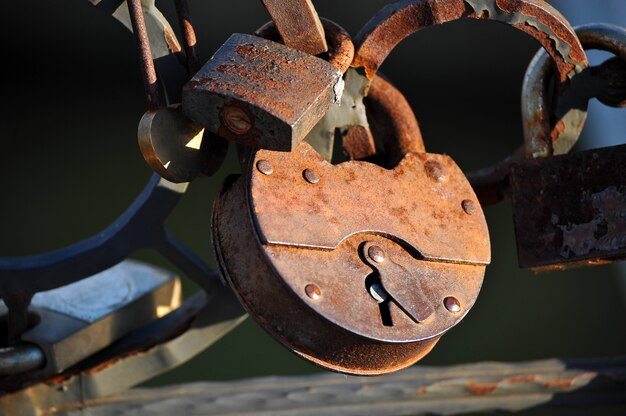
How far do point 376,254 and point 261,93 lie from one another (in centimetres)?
Result: 16

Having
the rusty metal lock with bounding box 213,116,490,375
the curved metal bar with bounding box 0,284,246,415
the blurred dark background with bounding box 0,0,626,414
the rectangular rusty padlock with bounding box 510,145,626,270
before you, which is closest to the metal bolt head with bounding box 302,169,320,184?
the rusty metal lock with bounding box 213,116,490,375

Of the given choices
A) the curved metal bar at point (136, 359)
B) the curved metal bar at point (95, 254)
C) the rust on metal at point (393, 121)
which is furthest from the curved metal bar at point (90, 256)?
the rust on metal at point (393, 121)

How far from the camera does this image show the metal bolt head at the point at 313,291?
722mm

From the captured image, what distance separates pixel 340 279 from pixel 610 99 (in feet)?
1.10

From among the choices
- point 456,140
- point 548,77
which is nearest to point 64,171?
Answer: point 456,140

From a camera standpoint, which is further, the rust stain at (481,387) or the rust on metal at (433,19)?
the rust stain at (481,387)

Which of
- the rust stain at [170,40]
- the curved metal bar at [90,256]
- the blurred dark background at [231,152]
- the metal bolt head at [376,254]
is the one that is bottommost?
the blurred dark background at [231,152]

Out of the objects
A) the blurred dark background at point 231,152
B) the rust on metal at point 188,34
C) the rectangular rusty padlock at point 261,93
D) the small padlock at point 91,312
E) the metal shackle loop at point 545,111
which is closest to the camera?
the rectangular rusty padlock at point 261,93

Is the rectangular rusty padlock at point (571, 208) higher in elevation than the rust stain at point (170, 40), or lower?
lower

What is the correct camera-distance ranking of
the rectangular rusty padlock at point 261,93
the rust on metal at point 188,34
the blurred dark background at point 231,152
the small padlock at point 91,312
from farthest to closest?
the blurred dark background at point 231,152
the small padlock at point 91,312
the rust on metal at point 188,34
the rectangular rusty padlock at point 261,93

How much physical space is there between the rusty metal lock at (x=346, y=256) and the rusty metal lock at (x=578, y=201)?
8cm

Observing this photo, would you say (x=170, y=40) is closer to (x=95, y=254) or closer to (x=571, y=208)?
(x=95, y=254)

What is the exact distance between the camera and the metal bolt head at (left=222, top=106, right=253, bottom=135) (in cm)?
73

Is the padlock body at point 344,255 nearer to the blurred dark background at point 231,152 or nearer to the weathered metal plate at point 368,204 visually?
the weathered metal plate at point 368,204
